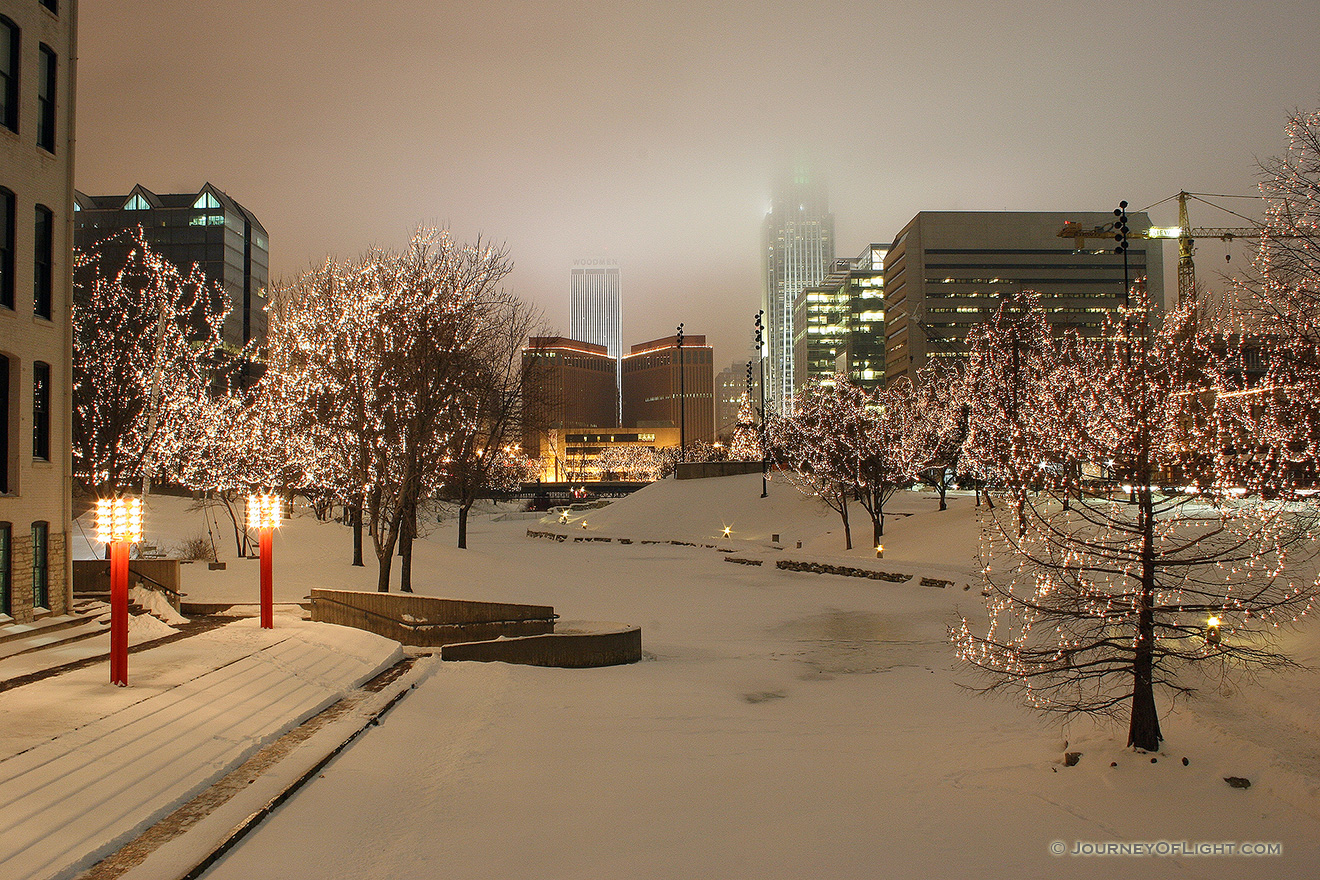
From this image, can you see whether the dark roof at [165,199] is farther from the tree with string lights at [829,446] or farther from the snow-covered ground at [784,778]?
the snow-covered ground at [784,778]

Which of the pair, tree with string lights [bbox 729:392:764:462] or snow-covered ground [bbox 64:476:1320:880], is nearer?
snow-covered ground [bbox 64:476:1320:880]

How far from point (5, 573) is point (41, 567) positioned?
109cm

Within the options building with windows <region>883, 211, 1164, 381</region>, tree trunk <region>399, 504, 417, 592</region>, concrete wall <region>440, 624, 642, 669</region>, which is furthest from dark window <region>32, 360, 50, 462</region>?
building with windows <region>883, 211, 1164, 381</region>

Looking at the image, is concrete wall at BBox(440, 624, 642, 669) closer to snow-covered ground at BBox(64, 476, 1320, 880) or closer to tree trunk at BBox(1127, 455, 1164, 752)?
snow-covered ground at BBox(64, 476, 1320, 880)

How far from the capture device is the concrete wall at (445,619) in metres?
16.8

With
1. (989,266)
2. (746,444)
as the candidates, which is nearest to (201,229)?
(746,444)

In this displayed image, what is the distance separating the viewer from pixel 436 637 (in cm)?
1700

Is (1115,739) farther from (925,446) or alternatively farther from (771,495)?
(771,495)

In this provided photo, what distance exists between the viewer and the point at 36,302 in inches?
587

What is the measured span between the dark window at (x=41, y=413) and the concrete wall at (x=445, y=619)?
6.35 metres

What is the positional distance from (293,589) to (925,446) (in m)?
28.8

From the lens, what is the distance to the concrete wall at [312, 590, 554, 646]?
16781mm

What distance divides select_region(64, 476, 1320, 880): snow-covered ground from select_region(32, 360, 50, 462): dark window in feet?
27.8

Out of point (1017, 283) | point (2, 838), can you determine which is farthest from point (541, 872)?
point (1017, 283)
